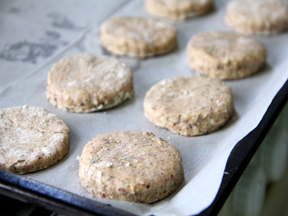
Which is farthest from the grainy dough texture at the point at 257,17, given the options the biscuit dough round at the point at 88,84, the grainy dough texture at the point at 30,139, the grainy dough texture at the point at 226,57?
the grainy dough texture at the point at 30,139

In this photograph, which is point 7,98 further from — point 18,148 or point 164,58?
point 164,58

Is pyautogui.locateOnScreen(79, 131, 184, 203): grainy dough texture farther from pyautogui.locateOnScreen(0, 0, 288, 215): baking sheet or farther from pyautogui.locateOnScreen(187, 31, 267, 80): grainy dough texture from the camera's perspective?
pyautogui.locateOnScreen(187, 31, 267, 80): grainy dough texture

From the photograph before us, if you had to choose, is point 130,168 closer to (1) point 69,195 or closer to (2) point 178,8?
(1) point 69,195

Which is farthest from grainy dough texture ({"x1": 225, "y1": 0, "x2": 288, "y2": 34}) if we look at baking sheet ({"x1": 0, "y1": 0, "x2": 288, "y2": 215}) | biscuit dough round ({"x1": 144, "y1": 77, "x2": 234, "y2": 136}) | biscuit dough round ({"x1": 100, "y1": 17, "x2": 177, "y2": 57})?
biscuit dough round ({"x1": 144, "y1": 77, "x2": 234, "y2": 136})

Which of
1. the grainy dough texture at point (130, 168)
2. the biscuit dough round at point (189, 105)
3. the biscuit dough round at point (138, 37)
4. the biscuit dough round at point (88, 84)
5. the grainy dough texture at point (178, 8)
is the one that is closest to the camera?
the grainy dough texture at point (130, 168)

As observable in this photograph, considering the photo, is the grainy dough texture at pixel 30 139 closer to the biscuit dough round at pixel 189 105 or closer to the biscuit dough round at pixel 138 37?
the biscuit dough round at pixel 189 105

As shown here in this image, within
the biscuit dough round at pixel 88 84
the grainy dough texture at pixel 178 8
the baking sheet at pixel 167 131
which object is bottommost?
the baking sheet at pixel 167 131

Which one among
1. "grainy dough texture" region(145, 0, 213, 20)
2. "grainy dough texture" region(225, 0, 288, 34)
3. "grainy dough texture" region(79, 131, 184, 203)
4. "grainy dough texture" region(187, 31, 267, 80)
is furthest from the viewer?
"grainy dough texture" region(145, 0, 213, 20)
